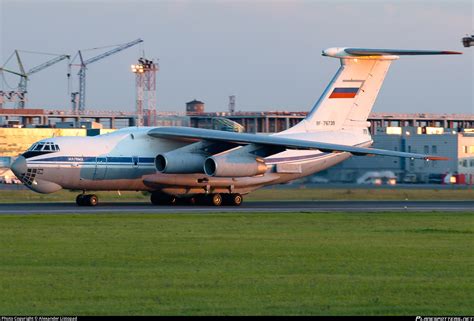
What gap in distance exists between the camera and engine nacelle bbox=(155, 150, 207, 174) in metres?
39.0

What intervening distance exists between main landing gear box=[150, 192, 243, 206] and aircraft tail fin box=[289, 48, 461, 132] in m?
4.77

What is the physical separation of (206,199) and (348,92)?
8.31 metres

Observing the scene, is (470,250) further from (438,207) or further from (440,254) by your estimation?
(438,207)

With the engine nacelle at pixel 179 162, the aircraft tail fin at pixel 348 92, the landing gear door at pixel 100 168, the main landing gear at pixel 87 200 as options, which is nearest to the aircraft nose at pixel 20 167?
the main landing gear at pixel 87 200

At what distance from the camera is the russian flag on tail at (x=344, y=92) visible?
4419cm

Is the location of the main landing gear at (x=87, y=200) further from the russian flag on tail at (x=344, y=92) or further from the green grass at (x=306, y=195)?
the russian flag on tail at (x=344, y=92)

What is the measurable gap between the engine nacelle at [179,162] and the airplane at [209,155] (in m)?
0.04

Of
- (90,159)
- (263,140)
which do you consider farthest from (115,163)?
(263,140)

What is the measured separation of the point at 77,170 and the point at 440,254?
21.5 m

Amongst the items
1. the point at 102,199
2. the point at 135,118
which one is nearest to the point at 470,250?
the point at 102,199

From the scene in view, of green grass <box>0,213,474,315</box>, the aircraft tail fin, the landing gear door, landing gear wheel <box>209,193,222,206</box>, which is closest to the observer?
green grass <box>0,213,474,315</box>

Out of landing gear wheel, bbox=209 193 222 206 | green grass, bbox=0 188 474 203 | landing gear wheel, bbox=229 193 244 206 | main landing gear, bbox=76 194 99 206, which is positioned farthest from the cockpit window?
landing gear wheel, bbox=229 193 244 206

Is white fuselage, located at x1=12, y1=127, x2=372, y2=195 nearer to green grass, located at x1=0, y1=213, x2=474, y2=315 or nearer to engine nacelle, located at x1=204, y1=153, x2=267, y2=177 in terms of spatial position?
engine nacelle, located at x1=204, y1=153, x2=267, y2=177

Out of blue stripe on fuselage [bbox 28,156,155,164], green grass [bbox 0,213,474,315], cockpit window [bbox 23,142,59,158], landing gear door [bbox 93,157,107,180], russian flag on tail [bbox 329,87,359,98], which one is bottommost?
green grass [bbox 0,213,474,315]
